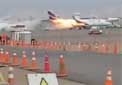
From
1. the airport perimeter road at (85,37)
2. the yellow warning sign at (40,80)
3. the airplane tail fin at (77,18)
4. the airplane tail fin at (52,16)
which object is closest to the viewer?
the yellow warning sign at (40,80)

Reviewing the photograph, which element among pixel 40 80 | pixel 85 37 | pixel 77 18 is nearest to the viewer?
pixel 40 80

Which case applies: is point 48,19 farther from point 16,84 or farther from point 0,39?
point 16,84

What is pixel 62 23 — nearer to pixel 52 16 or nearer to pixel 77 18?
pixel 52 16

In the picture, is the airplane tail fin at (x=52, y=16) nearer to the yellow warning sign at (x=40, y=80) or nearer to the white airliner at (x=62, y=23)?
the white airliner at (x=62, y=23)

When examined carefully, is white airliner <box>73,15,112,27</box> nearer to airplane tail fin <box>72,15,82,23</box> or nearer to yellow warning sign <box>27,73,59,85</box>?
airplane tail fin <box>72,15,82,23</box>

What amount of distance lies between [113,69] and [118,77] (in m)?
2.35

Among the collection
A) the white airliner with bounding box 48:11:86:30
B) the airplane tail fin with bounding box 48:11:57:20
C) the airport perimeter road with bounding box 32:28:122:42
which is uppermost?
the airplane tail fin with bounding box 48:11:57:20

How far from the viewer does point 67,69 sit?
69.6 feet

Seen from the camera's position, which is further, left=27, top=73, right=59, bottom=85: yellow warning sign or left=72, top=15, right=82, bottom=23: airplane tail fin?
left=72, top=15, right=82, bottom=23: airplane tail fin

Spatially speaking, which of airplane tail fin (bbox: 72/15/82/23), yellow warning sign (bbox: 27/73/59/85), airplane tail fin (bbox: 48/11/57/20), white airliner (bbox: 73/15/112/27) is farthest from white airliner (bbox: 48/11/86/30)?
yellow warning sign (bbox: 27/73/59/85)

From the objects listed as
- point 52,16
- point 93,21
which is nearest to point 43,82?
point 52,16

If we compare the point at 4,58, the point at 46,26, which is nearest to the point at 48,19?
the point at 46,26

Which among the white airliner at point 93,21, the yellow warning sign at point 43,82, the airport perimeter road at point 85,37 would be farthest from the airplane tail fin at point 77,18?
the yellow warning sign at point 43,82

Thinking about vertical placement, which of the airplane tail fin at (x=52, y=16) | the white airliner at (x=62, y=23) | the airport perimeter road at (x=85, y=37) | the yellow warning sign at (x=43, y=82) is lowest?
the yellow warning sign at (x=43, y=82)
